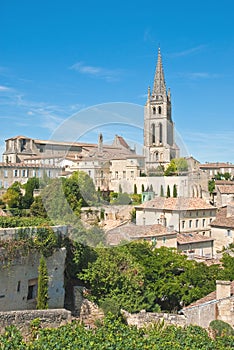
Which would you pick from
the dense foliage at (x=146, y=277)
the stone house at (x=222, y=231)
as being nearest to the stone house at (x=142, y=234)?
the dense foliage at (x=146, y=277)

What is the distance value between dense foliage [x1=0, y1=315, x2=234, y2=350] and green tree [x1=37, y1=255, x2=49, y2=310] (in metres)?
1.60

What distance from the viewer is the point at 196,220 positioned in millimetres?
33062

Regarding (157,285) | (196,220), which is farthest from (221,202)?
(157,285)

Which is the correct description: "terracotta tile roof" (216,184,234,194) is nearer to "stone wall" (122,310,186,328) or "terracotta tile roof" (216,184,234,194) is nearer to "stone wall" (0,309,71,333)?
"stone wall" (122,310,186,328)

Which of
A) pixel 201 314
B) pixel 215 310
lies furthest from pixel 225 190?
pixel 201 314

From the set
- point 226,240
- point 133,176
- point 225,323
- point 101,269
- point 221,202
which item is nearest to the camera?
point 225,323

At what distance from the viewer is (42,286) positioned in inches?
440

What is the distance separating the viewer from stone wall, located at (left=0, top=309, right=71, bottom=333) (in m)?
9.48

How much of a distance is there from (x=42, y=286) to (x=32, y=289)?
41cm

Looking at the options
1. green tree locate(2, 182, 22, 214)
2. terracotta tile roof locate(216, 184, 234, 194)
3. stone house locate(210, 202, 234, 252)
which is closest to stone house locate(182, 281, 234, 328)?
stone house locate(210, 202, 234, 252)

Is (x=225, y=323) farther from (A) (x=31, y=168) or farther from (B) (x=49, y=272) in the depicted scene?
(A) (x=31, y=168)

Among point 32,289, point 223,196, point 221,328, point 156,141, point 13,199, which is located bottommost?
point 221,328

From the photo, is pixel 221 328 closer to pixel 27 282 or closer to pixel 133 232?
pixel 27 282

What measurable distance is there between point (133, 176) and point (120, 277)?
3.63 m
